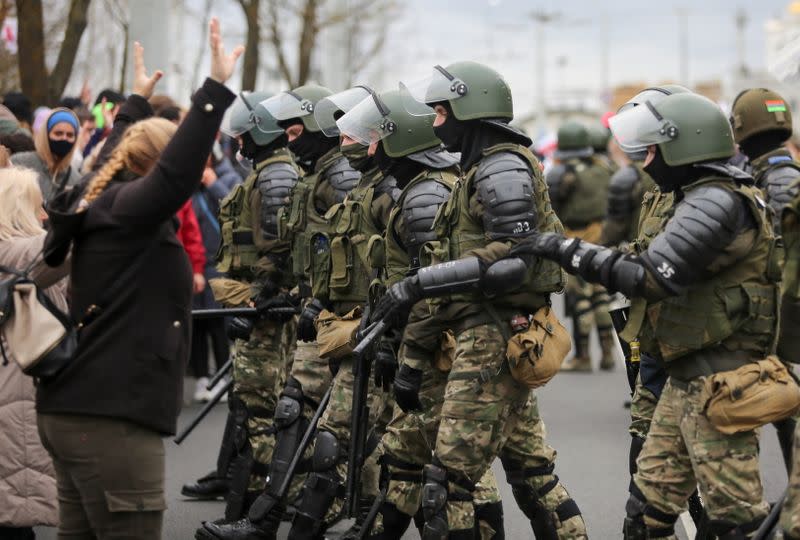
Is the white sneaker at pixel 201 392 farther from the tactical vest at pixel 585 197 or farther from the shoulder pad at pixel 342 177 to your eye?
the shoulder pad at pixel 342 177

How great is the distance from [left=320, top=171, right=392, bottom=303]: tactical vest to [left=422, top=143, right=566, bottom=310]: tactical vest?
32.1 inches

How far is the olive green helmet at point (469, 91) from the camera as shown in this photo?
20.0 feet

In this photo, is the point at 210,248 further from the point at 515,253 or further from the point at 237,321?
the point at 515,253

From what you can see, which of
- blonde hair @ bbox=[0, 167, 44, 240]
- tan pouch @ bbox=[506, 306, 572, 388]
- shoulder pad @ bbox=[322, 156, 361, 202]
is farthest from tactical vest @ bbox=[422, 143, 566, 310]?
blonde hair @ bbox=[0, 167, 44, 240]

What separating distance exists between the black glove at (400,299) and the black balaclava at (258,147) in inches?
101

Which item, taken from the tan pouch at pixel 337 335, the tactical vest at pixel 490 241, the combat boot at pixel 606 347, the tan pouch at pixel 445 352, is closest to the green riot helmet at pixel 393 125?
the tactical vest at pixel 490 241

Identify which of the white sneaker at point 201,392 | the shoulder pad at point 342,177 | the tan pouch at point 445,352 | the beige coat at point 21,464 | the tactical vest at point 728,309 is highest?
the shoulder pad at point 342,177

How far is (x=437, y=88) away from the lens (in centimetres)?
622

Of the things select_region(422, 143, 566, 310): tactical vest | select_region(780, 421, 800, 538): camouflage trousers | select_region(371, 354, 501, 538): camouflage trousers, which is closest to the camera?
select_region(780, 421, 800, 538): camouflage trousers

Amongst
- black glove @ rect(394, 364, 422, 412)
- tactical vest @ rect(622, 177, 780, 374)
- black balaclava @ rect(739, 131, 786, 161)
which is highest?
black balaclava @ rect(739, 131, 786, 161)

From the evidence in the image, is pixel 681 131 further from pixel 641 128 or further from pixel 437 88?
pixel 437 88

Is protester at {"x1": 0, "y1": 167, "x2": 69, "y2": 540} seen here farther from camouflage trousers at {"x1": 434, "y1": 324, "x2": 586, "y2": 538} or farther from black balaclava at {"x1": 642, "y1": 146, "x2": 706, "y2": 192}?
black balaclava at {"x1": 642, "y1": 146, "x2": 706, "y2": 192}

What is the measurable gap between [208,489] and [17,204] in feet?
10.2

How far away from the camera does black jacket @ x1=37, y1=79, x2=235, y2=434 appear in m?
4.61
